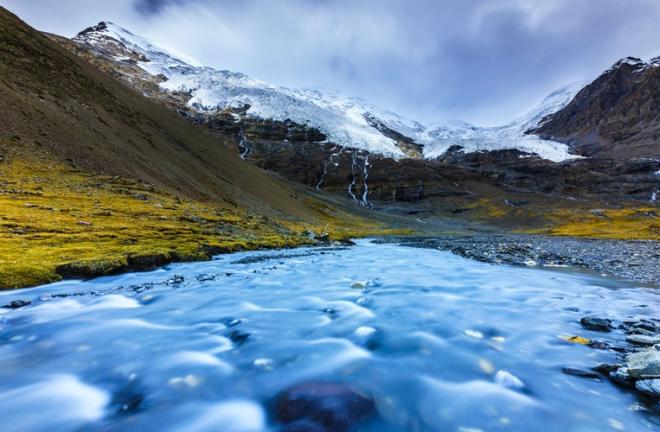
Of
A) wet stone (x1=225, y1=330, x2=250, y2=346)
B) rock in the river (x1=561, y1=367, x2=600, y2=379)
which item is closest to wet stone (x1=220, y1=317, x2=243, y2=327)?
wet stone (x1=225, y1=330, x2=250, y2=346)

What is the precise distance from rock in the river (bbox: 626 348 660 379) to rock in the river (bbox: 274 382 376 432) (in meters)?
4.94

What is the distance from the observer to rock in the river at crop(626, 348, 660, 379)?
7.00 m

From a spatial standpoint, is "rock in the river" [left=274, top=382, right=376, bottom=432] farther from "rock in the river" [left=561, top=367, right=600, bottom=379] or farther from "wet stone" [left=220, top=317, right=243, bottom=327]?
"wet stone" [left=220, top=317, right=243, bottom=327]

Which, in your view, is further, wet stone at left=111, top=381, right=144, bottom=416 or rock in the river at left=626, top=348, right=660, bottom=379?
rock in the river at left=626, top=348, right=660, bottom=379

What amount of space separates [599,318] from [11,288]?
20447 millimetres

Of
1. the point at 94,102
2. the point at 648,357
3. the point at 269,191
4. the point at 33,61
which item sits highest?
the point at 33,61

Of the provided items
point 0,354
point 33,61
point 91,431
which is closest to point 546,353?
point 91,431

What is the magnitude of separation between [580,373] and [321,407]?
17.6 ft

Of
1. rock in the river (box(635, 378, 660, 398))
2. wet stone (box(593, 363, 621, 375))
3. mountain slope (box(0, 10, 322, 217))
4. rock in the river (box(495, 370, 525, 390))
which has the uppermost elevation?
mountain slope (box(0, 10, 322, 217))

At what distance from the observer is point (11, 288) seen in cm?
1470

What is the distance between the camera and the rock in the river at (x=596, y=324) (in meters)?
10.6

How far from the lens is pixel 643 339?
366 inches

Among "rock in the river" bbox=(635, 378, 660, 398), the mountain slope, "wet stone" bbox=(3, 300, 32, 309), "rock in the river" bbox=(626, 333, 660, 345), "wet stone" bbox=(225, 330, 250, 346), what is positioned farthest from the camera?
the mountain slope

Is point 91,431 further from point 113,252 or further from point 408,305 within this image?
point 113,252
